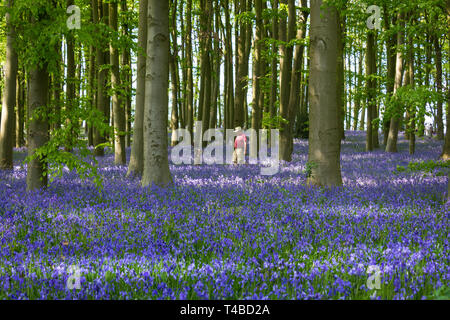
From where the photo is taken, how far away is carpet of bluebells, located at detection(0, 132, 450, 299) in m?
3.40

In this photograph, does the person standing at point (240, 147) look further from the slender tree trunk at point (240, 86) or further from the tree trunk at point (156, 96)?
the tree trunk at point (156, 96)

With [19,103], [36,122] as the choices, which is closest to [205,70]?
[19,103]

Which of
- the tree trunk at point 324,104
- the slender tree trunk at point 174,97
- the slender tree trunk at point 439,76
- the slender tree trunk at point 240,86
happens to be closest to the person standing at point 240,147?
the slender tree trunk at point 240,86

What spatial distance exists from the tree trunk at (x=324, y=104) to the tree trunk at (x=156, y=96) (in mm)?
3509

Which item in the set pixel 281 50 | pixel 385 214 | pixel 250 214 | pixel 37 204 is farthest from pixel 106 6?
pixel 385 214

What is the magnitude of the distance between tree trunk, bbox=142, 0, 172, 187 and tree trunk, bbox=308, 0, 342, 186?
3509 millimetres

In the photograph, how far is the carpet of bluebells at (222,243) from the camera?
11.1ft

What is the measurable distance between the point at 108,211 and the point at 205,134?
52.0 ft

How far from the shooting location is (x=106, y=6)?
54.2ft

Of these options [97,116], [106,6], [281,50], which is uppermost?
[106,6]

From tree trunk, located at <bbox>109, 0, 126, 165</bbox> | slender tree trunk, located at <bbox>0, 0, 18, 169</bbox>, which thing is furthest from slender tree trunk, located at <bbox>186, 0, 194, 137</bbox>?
slender tree trunk, located at <bbox>0, 0, 18, 169</bbox>

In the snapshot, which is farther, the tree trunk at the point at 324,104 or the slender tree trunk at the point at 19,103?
the slender tree trunk at the point at 19,103

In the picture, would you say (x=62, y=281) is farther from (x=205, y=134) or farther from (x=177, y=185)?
(x=205, y=134)

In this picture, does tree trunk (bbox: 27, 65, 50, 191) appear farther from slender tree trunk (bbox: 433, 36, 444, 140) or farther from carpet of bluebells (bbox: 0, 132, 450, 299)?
slender tree trunk (bbox: 433, 36, 444, 140)
